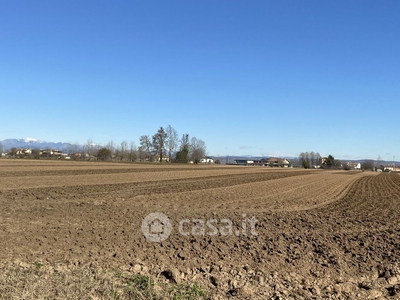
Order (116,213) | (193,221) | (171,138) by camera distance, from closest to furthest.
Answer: (193,221) < (116,213) < (171,138)

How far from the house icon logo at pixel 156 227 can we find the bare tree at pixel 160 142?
11108 cm

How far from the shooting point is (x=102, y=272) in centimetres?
634

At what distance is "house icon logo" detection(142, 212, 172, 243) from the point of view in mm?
9344

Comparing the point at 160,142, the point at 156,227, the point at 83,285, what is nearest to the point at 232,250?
the point at 156,227

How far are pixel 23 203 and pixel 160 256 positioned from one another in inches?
394

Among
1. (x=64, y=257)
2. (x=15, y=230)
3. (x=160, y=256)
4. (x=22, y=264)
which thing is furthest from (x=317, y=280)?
(x=15, y=230)

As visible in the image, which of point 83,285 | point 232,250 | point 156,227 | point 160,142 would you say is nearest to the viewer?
point 83,285

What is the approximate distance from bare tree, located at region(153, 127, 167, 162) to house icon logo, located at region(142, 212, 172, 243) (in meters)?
111

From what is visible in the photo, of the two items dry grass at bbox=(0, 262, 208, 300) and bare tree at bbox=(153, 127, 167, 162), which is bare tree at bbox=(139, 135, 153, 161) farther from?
dry grass at bbox=(0, 262, 208, 300)

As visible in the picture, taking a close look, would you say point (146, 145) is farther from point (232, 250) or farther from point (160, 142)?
Result: point (232, 250)

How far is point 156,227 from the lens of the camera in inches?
421

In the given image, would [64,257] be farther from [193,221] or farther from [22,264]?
[193,221]

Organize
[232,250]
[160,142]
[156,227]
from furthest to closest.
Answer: [160,142] < [156,227] < [232,250]

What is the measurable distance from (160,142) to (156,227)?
Result: 114 meters
